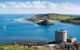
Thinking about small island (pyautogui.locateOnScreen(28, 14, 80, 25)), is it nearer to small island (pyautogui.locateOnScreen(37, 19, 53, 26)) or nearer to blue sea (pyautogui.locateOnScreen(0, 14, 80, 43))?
small island (pyautogui.locateOnScreen(37, 19, 53, 26))

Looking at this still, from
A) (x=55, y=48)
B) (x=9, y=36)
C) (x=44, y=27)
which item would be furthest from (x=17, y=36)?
(x=55, y=48)

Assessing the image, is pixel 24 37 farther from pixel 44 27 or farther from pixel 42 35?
pixel 44 27

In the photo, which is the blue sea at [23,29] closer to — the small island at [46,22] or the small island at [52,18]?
the small island at [46,22]

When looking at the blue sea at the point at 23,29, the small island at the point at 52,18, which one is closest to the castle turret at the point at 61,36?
the blue sea at the point at 23,29

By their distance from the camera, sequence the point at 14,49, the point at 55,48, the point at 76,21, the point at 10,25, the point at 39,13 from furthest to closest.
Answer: the point at 76,21
the point at 10,25
the point at 39,13
the point at 55,48
the point at 14,49

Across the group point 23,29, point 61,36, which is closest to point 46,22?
point 23,29

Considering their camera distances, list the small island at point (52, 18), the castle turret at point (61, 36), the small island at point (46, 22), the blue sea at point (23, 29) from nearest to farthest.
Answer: the castle turret at point (61, 36) → the blue sea at point (23, 29) → the small island at point (52, 18) → the small island at point (46, 22)

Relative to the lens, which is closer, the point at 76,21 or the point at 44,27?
the point at 44,27

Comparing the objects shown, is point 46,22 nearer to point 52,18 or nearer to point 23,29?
point 52,18

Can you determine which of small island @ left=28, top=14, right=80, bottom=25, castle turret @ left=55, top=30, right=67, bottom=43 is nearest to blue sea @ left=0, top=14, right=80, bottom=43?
small island @ left=28, top=14, right=80, bottom=25
